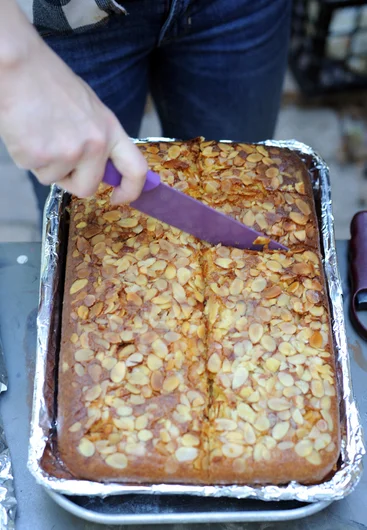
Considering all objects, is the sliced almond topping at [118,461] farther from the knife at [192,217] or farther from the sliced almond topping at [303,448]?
the knife at [192,217]

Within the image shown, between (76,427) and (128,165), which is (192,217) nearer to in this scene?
(128,165)

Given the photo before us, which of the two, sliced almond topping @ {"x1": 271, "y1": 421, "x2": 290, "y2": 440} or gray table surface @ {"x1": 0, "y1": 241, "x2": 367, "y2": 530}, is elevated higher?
sliced almond topping @ {"x1": 271, "y1": 421, "x2": 290, "y2": 440}

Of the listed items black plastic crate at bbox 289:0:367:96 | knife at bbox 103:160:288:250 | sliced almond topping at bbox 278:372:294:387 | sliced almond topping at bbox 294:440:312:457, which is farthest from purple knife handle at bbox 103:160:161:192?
black plastic crate at bbox 289:0:367:96

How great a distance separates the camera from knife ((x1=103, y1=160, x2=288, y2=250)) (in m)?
1.16

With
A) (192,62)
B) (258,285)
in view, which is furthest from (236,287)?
(192,62)

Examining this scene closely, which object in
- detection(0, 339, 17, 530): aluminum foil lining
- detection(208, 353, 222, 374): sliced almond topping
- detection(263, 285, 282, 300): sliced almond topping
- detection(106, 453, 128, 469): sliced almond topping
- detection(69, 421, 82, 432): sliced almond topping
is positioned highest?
detection(263, 285, 282, 300): sliced almond topping

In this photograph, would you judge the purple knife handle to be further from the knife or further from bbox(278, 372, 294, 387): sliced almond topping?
bbox(278, 372, 294, 387): sliced almond topping

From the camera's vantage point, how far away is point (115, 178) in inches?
41.3

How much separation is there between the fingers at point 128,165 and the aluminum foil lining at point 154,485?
0.34 m

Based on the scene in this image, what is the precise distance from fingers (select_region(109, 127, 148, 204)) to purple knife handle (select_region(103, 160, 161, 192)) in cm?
1

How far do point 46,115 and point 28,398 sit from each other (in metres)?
0.68

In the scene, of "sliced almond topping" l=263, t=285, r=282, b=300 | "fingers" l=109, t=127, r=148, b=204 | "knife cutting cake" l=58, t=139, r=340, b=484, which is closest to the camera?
"fingers" l=109, t=127, r=148, b=204

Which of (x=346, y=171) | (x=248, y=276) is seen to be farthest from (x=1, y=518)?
(x=346, y=171)

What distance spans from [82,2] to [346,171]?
184 centimetres
